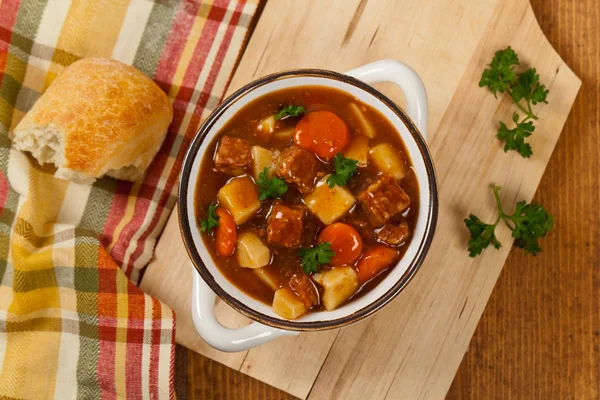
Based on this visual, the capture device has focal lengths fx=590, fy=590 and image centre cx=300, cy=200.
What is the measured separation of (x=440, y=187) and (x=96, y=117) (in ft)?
6.10

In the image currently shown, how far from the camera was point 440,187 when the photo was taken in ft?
10.5

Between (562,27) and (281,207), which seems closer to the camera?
(281,207)

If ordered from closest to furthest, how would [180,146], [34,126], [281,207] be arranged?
1. [281,207]
2. [34,126]
3. [180,146]

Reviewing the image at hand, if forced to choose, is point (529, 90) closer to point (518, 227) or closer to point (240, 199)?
point (518, 227)

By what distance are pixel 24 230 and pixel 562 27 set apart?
Result: 10.9 feet

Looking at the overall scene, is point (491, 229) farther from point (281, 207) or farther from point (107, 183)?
point (107, 183)

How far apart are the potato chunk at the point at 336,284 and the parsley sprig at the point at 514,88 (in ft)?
3.92

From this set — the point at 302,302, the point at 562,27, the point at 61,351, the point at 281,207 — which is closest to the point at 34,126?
the point at 61,351

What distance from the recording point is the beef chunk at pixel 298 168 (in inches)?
99.6

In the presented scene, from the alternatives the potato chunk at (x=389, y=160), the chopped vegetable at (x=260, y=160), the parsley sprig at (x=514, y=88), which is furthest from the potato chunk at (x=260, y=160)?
the parsley sprig at (x=514, y=88)

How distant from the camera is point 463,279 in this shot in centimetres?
321

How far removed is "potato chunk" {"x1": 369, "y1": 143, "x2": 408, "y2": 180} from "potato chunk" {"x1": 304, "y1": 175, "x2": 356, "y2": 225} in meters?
0.20

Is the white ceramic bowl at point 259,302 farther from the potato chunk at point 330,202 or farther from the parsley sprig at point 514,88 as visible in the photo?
the parsley sprig at point 514,88

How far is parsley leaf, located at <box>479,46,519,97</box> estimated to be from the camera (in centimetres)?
311
